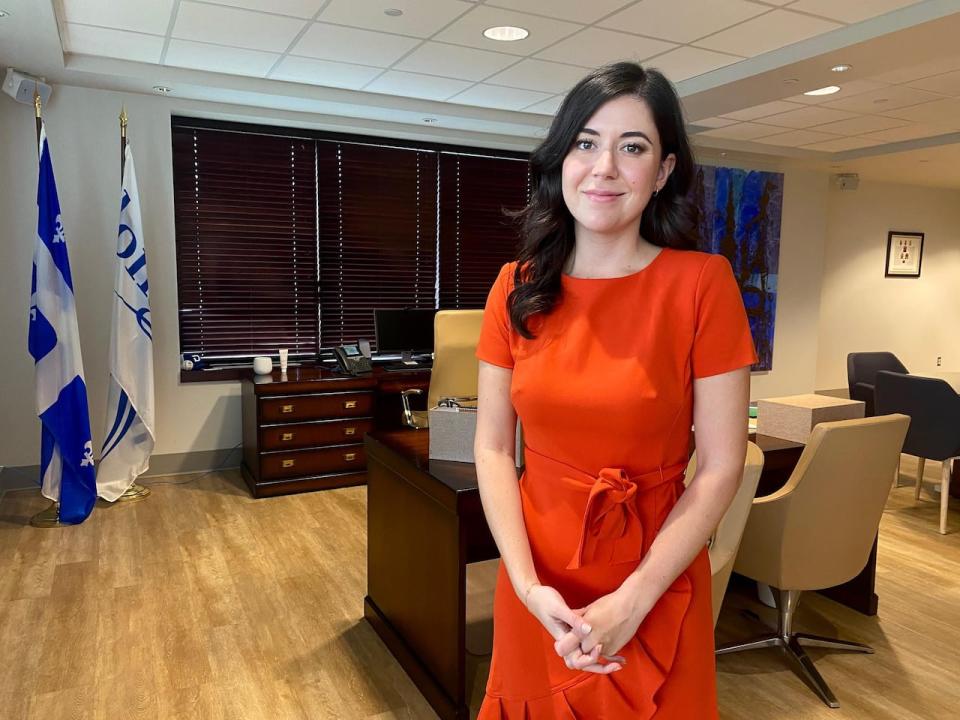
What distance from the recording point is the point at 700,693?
1087 millimetres

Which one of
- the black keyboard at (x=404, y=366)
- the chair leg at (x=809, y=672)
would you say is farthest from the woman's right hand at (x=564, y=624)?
the black keyboard at (x=404, y=366)

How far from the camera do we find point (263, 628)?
2877 millimetres

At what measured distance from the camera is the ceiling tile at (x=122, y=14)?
3.31 m

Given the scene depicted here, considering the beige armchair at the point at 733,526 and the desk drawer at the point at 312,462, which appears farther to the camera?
the desk drawer at the point at 312,462

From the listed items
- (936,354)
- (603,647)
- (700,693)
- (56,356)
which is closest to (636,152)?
(603,647)

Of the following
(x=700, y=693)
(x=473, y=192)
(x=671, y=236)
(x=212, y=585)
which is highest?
(x=473, y=192)

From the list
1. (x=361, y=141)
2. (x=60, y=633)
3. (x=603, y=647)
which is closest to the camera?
(x=603, y=647)

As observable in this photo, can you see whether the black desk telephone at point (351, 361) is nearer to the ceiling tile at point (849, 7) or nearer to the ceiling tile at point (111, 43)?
the ceiling tile at point (111, 43)

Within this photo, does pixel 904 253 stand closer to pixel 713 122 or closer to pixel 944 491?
pixel 713 122

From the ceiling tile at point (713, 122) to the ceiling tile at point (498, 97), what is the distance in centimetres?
133

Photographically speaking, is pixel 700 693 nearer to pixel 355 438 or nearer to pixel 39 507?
pixel 355 438

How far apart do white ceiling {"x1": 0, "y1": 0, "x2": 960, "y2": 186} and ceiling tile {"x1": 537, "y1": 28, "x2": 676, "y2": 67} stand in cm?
2

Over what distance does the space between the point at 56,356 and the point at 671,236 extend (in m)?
3.90

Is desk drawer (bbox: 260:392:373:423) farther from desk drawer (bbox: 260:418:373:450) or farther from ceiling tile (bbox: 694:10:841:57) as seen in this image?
ceiling tile (bbox: 694:10:841:57)
